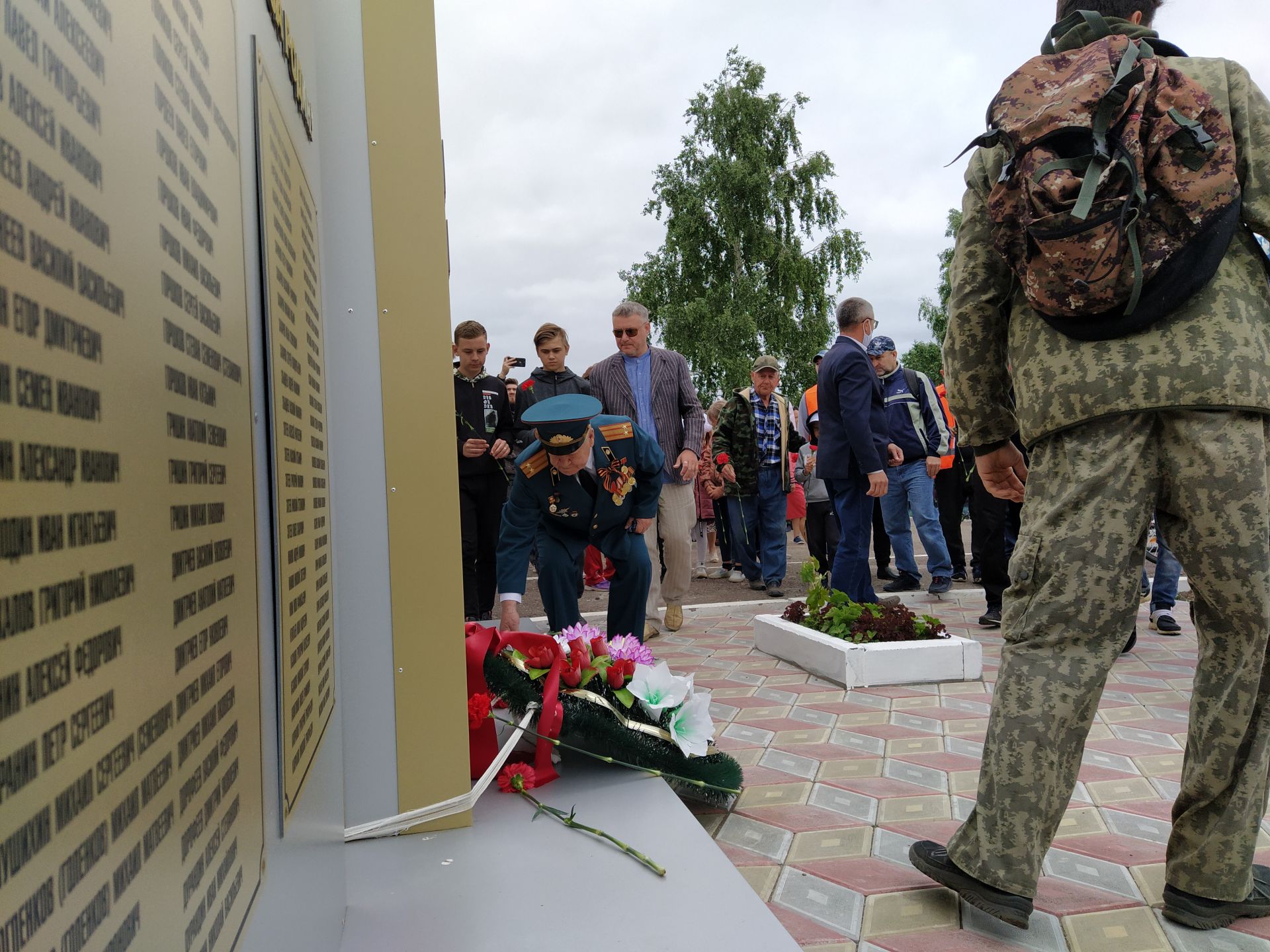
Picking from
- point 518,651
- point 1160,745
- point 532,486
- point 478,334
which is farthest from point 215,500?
point 478,334

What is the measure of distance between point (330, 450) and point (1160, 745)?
2.97m

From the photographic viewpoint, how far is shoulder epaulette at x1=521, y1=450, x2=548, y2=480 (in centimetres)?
381

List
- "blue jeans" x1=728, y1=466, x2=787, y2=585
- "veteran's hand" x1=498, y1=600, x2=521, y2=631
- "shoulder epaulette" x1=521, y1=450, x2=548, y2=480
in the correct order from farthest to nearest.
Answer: "blue jeans" x1=728, y1=466, x2=787, y2=585
"shoulder epaulette" x1=521, y1=450, x2=548, y2=480
"veteran's hand" x1=498, y1=600, x2=521, y2=631

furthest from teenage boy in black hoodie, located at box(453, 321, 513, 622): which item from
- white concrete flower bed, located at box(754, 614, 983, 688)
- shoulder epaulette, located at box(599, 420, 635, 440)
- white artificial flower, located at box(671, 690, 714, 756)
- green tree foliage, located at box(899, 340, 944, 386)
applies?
green tree foliage, located at box(899, 340, 944, 386)

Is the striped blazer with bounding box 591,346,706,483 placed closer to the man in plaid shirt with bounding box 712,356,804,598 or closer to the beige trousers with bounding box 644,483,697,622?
the beige trousers with bounding box 644,483,697,622

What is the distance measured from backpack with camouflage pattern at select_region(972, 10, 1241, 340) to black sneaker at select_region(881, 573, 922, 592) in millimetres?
5775

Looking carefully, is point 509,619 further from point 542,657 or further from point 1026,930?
point 1026,930

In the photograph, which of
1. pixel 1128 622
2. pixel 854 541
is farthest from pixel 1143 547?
pixel 854 541

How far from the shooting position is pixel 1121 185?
1766 mm

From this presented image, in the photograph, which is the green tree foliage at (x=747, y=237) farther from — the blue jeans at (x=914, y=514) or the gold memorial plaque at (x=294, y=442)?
the gold memorial plaque at (x=294, y=442)

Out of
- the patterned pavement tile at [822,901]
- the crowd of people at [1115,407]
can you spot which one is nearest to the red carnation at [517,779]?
the patterned pavement tile at [822,901]

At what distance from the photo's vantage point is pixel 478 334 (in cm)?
606

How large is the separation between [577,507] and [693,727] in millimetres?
1404

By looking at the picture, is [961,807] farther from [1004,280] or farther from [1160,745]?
[1004,280]
